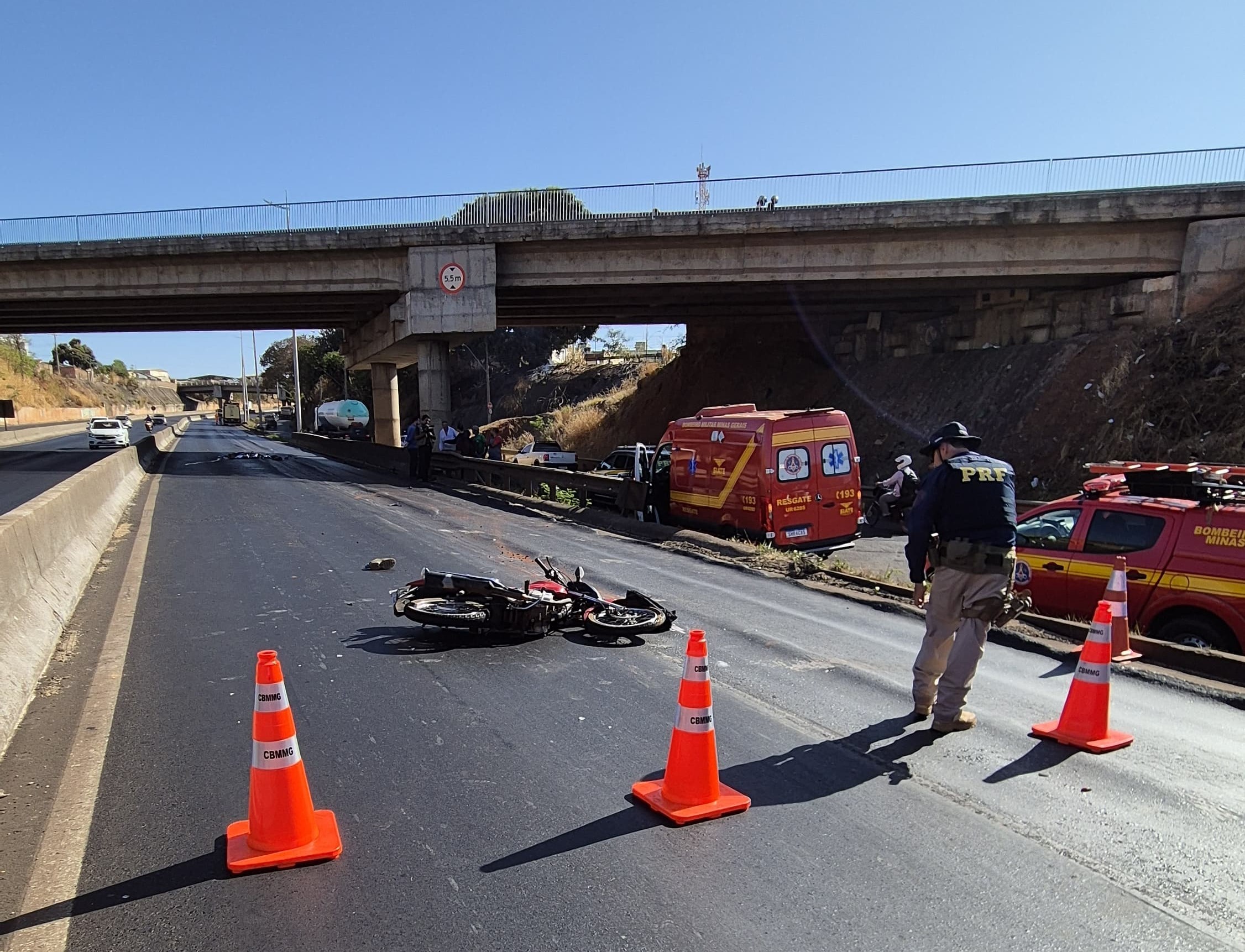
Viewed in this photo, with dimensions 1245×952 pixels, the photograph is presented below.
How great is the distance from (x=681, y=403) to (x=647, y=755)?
31860mm

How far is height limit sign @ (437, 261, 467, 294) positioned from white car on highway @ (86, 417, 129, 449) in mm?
21030

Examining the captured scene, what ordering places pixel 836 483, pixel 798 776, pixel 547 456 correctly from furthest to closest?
1. pixel 547 456
2. pixel 836 483
3. pixel 798 776

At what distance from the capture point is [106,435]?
3622cm

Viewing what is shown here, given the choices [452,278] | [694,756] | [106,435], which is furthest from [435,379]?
[694,756]

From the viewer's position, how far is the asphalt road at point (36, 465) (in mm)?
16312

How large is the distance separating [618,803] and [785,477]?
8288 millimetres

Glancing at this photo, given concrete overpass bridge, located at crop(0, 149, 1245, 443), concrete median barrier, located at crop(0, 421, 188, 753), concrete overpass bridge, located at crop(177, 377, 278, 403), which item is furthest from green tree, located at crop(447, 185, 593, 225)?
concrete overpass bridge, located at crop(177, 377, 278, 403)

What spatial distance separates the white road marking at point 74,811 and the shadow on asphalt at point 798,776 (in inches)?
60.1

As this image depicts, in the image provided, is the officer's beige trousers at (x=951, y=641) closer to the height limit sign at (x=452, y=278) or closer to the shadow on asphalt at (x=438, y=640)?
the shadow on asphalt at (x=438, y=640)

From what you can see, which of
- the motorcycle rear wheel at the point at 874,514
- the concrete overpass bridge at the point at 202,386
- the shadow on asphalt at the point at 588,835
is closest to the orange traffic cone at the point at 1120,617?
the shadow on asphalt at the point at 588,835

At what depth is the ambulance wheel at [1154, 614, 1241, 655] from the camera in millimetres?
6613

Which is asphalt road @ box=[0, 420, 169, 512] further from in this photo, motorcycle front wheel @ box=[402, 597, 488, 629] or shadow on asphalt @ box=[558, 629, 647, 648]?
shadow on asphalt @ box=[558, 629, 647, 648]

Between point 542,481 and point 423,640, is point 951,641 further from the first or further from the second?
point 542,481

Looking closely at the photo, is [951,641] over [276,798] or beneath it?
over
